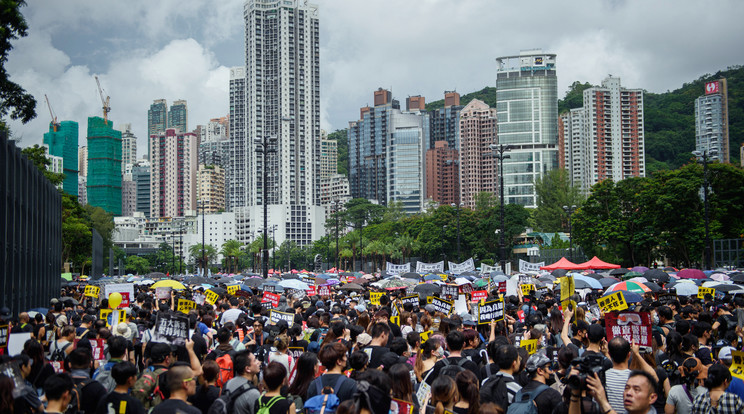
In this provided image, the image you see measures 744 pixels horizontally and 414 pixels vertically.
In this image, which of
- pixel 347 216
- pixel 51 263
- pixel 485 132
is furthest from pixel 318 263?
pixel 51 263

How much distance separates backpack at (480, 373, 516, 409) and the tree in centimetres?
2088

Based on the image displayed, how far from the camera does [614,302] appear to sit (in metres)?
11.2

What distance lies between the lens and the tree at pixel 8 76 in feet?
72.5

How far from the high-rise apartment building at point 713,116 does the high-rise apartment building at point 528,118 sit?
3340cm

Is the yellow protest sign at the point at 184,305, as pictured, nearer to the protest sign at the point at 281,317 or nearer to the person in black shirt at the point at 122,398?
the protest sign at the point at 281,317

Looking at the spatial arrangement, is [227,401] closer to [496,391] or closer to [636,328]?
[496,391]

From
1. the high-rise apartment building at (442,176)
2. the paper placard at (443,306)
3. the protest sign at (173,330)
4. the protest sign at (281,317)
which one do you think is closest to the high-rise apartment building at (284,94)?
the high-rise apartment building at (442,176)

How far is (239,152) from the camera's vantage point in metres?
173

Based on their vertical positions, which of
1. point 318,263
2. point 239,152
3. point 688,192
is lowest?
point 318,263

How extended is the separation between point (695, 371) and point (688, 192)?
48.6 metres

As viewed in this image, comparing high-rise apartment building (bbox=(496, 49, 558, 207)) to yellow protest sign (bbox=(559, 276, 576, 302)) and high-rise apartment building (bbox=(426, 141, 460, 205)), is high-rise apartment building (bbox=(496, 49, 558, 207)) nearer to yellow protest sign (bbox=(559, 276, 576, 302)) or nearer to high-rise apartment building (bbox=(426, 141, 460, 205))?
high-rise apartment building (bbox=(426, 141, 460, 205))

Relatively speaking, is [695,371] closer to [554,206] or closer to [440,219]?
[440,219]

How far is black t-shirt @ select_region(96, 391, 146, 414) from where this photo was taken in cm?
640

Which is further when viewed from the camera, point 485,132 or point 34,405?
point 485,132
